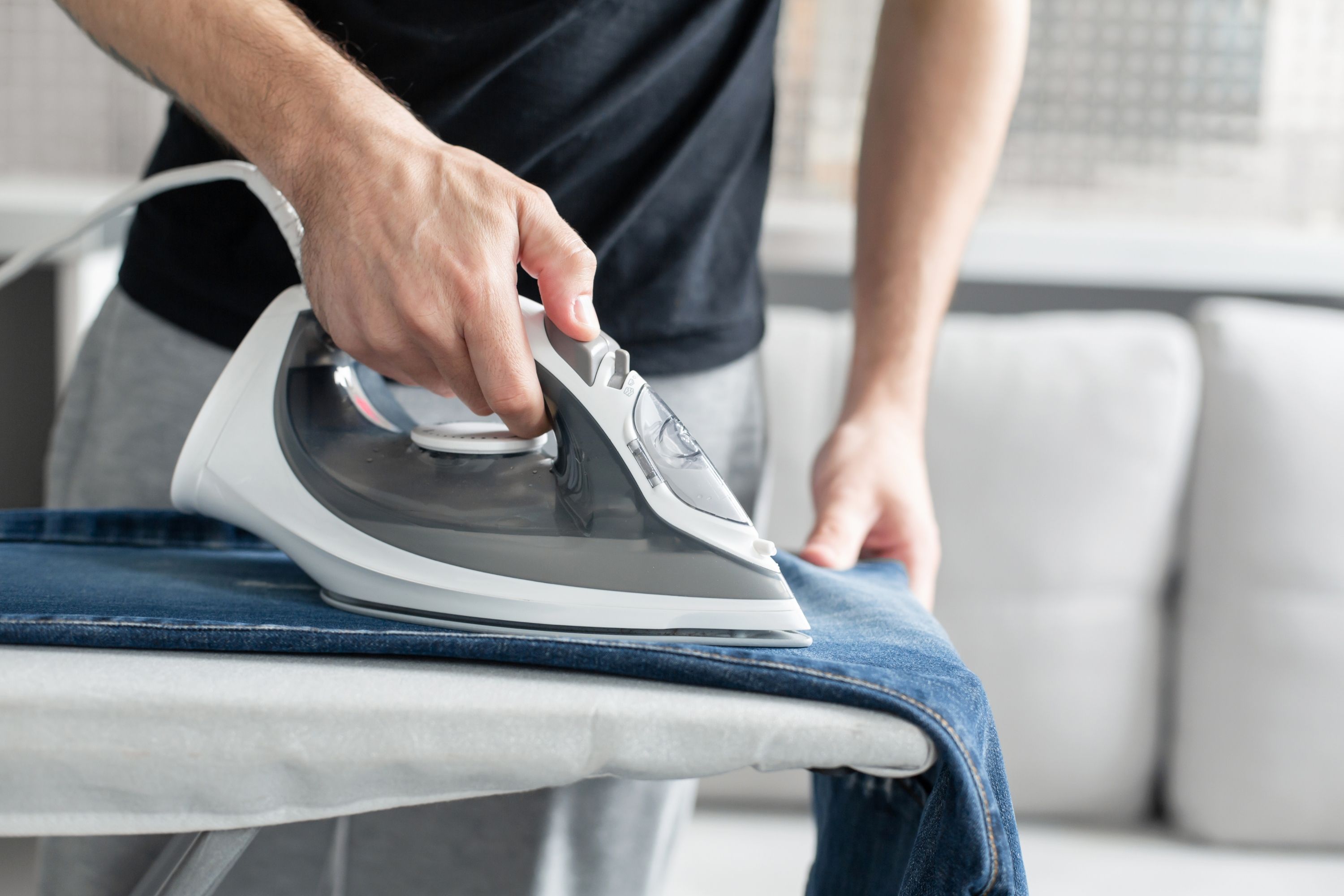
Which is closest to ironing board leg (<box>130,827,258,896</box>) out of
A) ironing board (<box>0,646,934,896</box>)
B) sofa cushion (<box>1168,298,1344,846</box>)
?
ironing board (<box>0,646,934,896</box>)

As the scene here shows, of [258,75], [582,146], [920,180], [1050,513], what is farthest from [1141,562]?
[258,75]

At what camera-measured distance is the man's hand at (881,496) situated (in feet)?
2.42

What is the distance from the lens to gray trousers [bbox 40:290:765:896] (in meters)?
0.76

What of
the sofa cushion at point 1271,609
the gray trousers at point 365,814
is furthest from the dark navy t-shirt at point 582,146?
the sofa cushion at point 1271,609

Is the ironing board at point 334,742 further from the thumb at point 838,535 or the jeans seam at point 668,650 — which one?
the thumb at point 838,535

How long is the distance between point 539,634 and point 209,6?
15.1 inches

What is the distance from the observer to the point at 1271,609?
4.52 ft

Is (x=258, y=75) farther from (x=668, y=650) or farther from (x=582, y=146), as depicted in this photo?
(x=668, y=650)

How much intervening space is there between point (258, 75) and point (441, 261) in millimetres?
161

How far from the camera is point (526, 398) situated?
21.3 inches

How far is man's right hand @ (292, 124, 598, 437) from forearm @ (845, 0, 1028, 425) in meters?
0.37

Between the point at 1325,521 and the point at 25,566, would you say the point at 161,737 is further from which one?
the point at 1325,521

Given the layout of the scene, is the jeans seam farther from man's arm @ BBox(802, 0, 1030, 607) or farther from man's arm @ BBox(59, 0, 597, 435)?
man's arm @ BBox(802, 0, 1030, 607)

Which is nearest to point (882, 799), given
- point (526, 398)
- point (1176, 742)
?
point (526, 398)
